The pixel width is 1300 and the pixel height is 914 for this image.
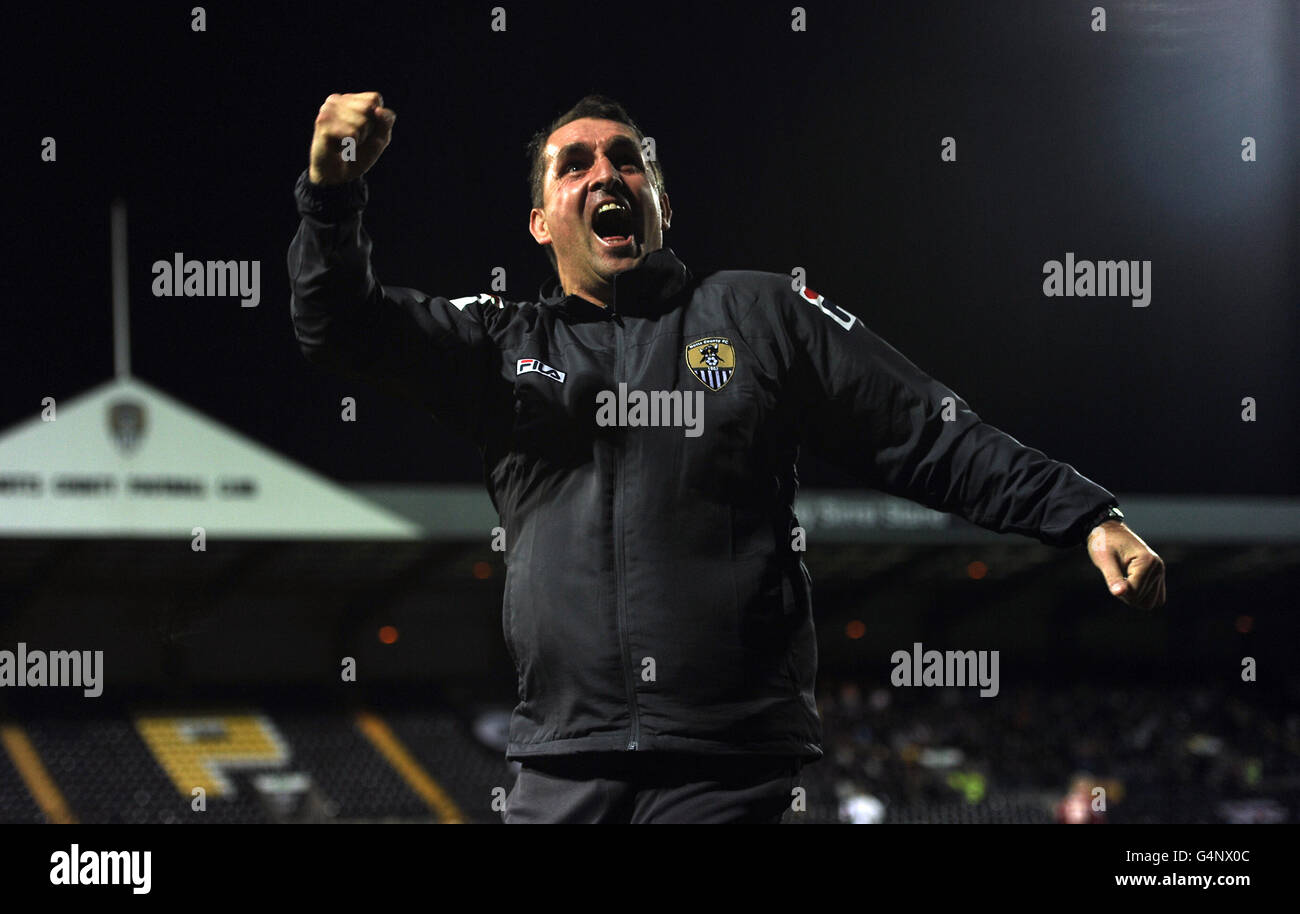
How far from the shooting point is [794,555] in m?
2.63

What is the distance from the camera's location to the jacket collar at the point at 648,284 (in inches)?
108

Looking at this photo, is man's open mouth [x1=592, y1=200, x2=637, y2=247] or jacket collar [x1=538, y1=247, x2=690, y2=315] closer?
jacket collar [x1=538, y1=247, x2=690, y2=315]

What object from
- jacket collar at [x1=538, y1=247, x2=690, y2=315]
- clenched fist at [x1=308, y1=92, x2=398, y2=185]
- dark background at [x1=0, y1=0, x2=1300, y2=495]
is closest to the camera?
clenched fist at [x1=308, y1=92, x2=398, y2=185]

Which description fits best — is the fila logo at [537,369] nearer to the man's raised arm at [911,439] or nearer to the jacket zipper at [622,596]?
the jacket zipper at [622,596]

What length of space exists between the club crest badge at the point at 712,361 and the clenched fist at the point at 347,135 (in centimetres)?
69

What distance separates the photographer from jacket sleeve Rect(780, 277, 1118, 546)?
2627 millimetres

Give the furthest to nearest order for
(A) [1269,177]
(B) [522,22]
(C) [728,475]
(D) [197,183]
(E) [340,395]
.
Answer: (E) [340,395] → (A) [1269,177] → (D) [197,183] → (B) [522,22] → (C) [728,475]

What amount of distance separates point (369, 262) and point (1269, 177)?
936 centimetres

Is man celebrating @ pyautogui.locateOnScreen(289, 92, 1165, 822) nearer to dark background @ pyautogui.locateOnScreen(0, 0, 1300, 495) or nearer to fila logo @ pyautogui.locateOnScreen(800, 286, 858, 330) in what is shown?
fila logo @ pyautogui.locateOnScreen(800, 286, 858, 330)

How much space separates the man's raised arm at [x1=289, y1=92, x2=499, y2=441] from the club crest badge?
41 cm

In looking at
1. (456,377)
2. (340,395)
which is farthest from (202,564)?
(456,377)

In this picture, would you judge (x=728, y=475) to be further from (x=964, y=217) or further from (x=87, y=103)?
(x=87, y=103)

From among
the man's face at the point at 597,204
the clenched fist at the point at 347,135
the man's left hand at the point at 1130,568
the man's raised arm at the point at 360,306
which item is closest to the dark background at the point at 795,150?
the man's face at the point at 597,204

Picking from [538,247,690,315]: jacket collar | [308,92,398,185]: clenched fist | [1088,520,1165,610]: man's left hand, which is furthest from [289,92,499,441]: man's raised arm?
[1088,520,1165,610]: man's left hand
